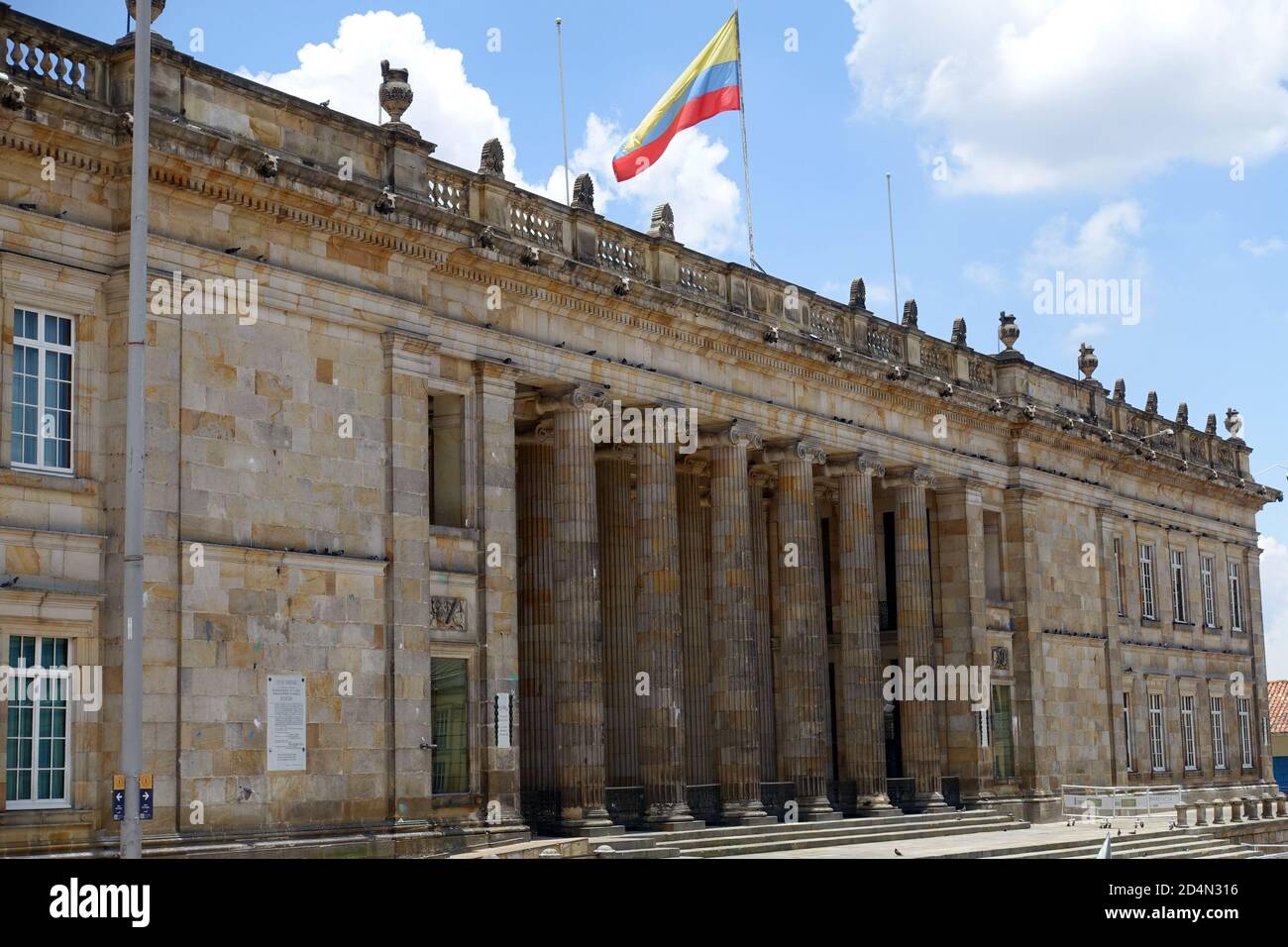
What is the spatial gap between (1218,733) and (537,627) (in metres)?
30.7

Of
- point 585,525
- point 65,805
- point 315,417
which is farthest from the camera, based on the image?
point 585,525

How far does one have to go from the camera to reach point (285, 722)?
74.1 feet

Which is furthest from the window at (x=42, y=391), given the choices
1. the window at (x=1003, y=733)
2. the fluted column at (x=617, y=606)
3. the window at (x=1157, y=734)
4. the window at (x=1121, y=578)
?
the window at (x=1157, y=734)

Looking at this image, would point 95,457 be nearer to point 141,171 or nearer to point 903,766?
A: point 141,171

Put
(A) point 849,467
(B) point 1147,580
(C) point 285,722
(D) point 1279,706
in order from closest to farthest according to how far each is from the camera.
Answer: (C) point 285,722 < (A) point 849,467 < (B) point 1147,580 < (D) point 1279,706

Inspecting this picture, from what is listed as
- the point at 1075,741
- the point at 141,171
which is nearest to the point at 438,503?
the point at 141,171

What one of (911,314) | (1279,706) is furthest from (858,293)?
(1279,706)

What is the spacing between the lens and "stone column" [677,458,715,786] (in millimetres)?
35281

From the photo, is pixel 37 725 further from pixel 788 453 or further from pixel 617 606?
pixel 788 453

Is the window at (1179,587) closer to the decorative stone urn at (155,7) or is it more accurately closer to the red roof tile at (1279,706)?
the red roof tile at (1279,706)

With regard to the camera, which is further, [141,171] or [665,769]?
[665,769]

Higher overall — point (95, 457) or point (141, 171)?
point (141, 171)

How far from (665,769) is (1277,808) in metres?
21.4

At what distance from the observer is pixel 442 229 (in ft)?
83.9
